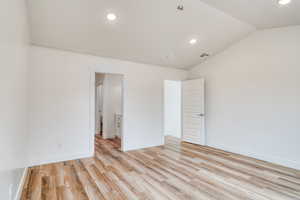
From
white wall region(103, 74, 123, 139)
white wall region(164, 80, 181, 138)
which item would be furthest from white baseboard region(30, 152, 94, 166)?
white wall region(164, 80, 181, 138)

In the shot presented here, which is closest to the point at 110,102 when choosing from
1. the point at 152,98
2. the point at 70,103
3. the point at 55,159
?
the point at 152,98

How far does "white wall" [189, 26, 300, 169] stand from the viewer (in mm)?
3334

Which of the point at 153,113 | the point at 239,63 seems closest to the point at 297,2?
the point at 239,63

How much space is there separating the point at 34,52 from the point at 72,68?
2.46 feet

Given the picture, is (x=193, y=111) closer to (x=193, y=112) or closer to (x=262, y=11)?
(x=193, y=112)

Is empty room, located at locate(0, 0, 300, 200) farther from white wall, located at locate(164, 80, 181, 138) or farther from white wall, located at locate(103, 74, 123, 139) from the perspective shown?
white wall, located at locate(164, 80, 181, 138)

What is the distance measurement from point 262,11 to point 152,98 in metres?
3.15

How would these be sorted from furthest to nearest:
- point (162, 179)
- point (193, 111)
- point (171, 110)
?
point (171, 110), point (193, 111), point (162, 179)

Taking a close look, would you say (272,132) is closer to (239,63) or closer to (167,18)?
(239,63)

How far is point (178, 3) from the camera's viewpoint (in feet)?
8.92

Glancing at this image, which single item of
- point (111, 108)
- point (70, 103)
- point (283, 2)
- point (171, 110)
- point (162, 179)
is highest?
point (283, 2)

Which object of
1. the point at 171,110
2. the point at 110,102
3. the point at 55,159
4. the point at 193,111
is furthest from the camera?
the point at 171,110

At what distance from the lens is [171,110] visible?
6.60 metres

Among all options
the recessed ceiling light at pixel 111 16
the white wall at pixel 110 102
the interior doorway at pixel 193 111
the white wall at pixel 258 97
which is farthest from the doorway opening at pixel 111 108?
the white wall at pixel 258 97
